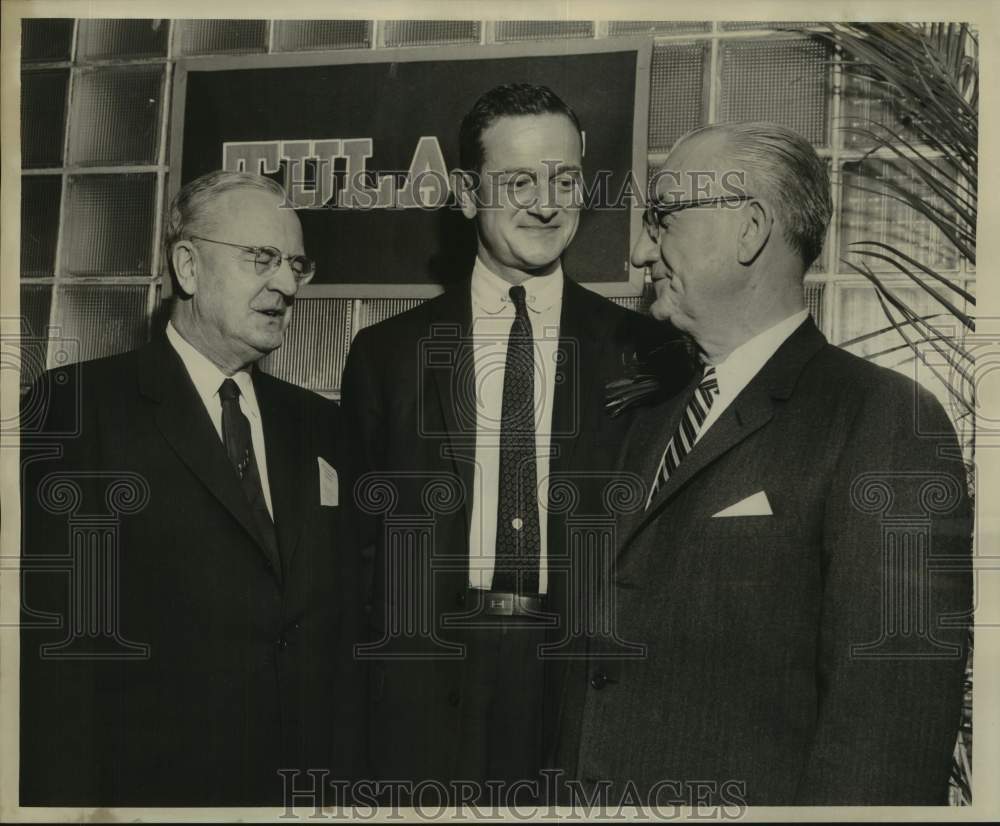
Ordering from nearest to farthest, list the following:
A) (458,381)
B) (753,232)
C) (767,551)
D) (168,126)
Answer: (767,551) → (753,232) → (458,381) → (168,126)

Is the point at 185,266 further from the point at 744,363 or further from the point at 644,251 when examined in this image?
the point at 744,363

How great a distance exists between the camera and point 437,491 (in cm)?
291

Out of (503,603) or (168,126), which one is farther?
(168,126)

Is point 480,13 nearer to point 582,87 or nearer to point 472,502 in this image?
point 582,87

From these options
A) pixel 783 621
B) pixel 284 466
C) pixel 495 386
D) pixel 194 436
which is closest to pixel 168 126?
pixel 194 436

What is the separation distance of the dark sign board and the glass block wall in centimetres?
4

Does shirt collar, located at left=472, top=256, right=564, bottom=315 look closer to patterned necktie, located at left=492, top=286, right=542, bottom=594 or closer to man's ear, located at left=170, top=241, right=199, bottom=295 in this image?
patterned necktie, located at left=492, top=286, right=542, bottom=594

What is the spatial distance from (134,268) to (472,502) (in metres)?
1.07

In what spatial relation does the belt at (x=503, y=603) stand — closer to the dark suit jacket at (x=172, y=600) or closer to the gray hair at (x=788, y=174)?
the dark suit jacket at (x=172, y=600)

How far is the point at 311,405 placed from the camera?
2.98m

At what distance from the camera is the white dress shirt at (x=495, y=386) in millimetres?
2883

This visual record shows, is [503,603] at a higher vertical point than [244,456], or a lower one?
lower

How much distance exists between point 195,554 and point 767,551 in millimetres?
1386

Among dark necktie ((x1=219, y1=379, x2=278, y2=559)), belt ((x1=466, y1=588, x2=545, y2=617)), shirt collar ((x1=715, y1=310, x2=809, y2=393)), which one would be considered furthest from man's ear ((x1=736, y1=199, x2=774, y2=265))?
dark necktie ((x1=219, y1=379, x2=278, y2=559))
